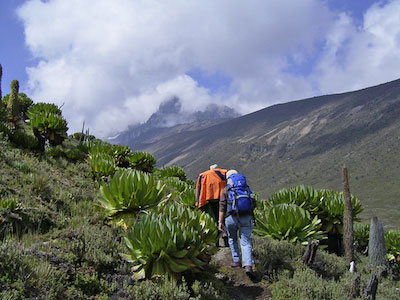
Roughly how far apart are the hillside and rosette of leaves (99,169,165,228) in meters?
55.7

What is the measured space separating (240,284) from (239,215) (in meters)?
1.12

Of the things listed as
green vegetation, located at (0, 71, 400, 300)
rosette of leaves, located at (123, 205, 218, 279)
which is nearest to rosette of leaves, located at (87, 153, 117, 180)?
green vegetation, located at (0, 71, 400, 300)

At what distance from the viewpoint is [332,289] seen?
4.91m

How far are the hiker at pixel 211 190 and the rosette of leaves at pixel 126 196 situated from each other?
1019 millimetres

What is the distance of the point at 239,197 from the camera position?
514cm

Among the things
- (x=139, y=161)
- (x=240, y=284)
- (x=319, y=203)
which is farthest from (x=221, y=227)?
(x=139, y=161)

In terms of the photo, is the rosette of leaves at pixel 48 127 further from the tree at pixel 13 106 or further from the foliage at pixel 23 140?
the tree at pixel 13 106

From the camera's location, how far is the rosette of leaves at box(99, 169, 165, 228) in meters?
5.61

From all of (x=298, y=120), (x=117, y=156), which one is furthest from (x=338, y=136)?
(x=117, y=156)

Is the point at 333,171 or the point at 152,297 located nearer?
the point at 152,297

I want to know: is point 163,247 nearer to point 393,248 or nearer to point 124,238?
point 124,238

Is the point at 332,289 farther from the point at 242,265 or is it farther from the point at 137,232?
the point at 137,232

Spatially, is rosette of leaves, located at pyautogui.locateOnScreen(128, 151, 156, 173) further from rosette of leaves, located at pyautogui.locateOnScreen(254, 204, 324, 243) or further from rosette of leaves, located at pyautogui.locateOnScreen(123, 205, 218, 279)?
rosette of leaves, located at pyautogui.locateOnScreen(123, 205, 218, 279)

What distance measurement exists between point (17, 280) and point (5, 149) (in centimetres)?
543
